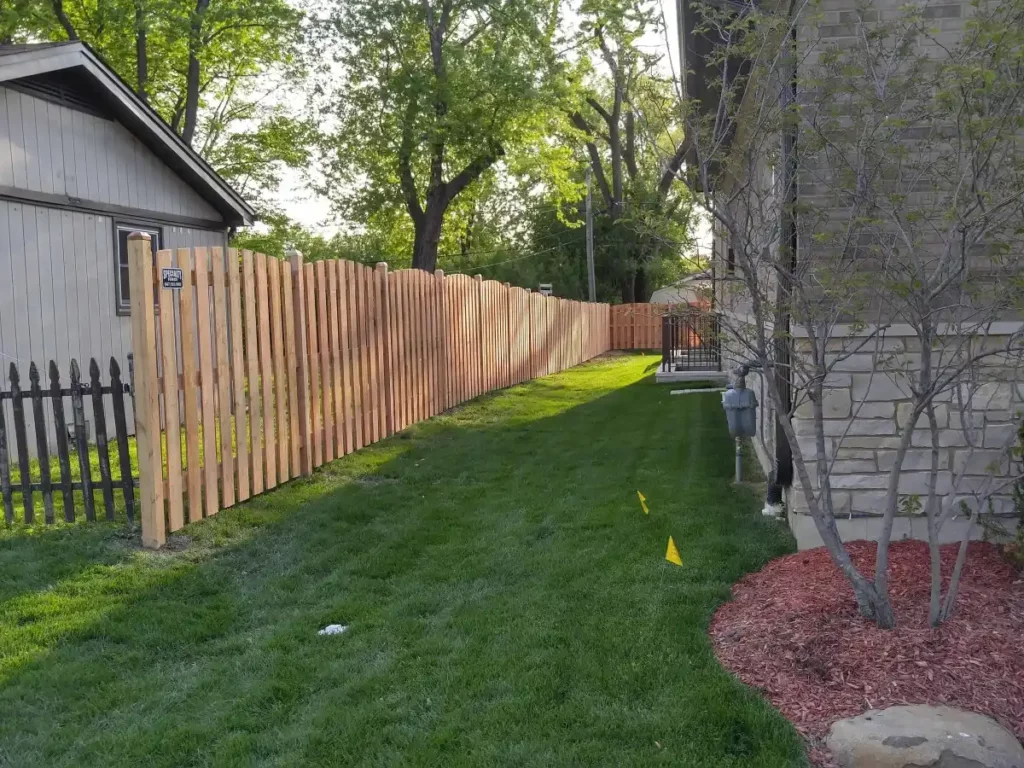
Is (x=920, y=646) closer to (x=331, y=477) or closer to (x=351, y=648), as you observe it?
(x=351, y=648)

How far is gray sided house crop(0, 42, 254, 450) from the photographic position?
8.92 m

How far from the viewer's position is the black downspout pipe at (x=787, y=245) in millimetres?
4273

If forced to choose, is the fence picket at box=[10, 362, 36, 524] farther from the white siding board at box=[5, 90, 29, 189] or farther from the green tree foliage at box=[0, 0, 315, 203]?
the green tree foliage at box=[0, 0, 315, 203]

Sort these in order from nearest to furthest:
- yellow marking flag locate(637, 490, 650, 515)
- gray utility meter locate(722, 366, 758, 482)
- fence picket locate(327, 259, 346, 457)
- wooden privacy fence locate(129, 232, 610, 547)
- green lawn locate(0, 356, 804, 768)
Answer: green lawn locate(0, 356, 804, 768) → wooden privacy fence locate(129, 232, 610, 547) → yellow marking flag locate(637, 490, 650, 515) → gray utility meter locate(722, 366, 758, 482) → fence picket locate(327, 259, 346, 457)

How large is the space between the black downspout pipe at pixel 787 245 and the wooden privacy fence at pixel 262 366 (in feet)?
12.3

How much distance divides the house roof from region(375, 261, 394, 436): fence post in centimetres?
348

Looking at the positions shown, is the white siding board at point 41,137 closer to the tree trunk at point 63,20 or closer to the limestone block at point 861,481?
the limestone block at point 861,481

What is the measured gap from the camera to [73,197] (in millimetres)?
9766

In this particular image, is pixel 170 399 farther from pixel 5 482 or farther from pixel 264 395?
pixel 5 482

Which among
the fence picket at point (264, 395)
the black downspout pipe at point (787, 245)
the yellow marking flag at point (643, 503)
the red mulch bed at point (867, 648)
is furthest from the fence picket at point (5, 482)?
the black downspout pipe at point (787, 245)

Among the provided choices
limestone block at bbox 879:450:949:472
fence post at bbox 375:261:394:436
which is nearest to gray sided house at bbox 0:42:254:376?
fence post at bbox 375:261:394:436

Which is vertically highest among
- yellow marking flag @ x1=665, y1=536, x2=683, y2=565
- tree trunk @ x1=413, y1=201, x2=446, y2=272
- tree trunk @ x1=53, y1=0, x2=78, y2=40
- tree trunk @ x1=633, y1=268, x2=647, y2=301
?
tree trunk @ x1=53, y1=0, x2=78, y2=40

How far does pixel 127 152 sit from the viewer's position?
10.8 meters

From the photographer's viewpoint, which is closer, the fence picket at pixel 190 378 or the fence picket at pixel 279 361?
the fence picket at pixel 190 378
